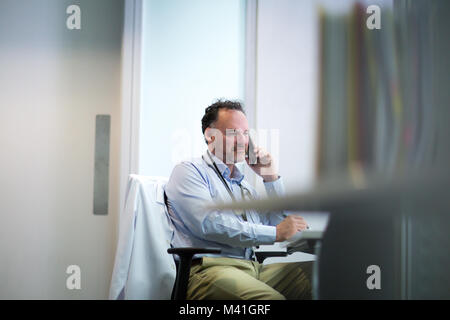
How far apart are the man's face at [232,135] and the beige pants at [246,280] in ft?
Result: 1.11

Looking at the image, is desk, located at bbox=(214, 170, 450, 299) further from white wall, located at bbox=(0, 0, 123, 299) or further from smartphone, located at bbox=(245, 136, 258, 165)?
white wall, located at bbox=(0, 0, 123, 299)

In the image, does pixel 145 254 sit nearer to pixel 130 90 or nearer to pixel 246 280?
pixel 246 280

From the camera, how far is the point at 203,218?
115cm

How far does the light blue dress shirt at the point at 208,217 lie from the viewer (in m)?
1.15

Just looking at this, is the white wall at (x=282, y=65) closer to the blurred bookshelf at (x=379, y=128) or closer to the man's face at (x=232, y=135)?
the man's face at (x=232, y=135)

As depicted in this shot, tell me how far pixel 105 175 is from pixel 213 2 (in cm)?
96

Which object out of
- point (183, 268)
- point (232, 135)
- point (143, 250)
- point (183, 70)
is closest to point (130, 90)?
point (183, 70)

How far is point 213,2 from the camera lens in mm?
2098

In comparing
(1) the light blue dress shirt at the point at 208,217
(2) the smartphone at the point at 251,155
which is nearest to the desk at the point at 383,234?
(1) the light blue dress shirt at the point at 208,217

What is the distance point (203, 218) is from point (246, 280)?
20 cm

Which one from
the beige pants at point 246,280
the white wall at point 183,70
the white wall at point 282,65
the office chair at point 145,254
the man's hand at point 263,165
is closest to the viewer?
the beige pants at point 246,280

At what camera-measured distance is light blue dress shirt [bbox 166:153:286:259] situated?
3.78 ft

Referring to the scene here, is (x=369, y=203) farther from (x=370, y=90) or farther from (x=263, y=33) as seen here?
(x=263, y=33)

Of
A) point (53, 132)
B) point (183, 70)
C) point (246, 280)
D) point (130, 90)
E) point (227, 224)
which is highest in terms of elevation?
point (183, 70)
